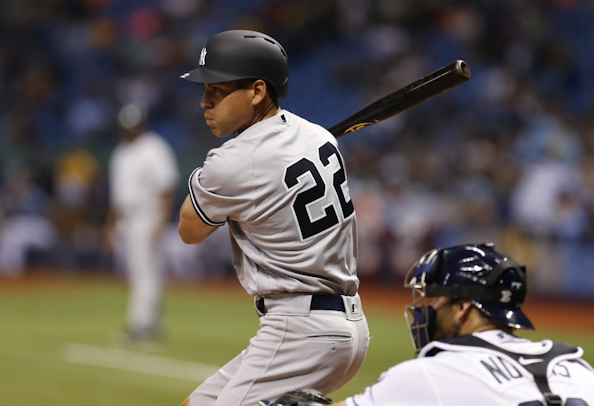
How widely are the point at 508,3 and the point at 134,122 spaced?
10.9 meters

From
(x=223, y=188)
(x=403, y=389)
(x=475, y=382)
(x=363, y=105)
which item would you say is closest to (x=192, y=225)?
(x=223, y=188)

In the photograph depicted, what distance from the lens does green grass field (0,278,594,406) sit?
269 inches

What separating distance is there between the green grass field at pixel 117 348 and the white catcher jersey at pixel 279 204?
3327mm

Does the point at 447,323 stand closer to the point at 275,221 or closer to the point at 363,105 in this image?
the point at 275,221

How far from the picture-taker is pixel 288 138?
11.2 ft

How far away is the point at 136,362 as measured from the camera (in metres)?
8.23

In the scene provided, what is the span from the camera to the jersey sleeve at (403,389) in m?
2.62

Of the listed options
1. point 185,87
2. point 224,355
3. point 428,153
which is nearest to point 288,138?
point 224,355

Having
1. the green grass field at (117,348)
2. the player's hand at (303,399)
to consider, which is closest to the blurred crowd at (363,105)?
the green grass field at (117,348)

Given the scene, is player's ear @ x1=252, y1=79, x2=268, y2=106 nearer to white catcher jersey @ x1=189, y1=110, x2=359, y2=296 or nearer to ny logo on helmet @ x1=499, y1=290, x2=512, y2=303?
white catcher jersey @ x1=189, y1=110, x2=359, y2=296

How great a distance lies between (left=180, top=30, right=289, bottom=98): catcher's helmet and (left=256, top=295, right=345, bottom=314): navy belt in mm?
862

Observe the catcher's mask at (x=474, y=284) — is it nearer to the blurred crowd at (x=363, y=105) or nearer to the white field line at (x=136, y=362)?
the white field line at (x=136, y=362)

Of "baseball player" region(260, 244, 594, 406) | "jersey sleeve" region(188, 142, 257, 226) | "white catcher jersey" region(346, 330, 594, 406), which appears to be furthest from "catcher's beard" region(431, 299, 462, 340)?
"jersey sleeve" region(188, 142, 257, 226)

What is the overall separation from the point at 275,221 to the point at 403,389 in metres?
0.97
